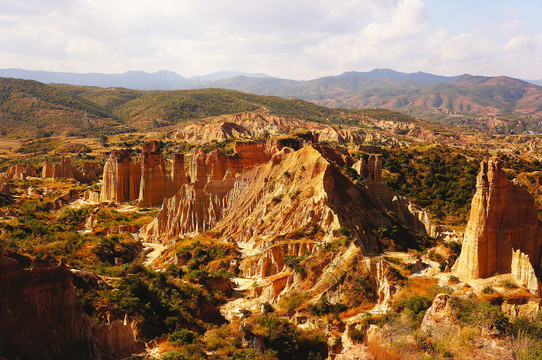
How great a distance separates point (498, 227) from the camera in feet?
72.2

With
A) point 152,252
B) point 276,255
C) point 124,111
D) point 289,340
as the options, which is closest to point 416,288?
point 289,340

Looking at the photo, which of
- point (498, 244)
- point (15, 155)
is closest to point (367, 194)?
point (498, 244)

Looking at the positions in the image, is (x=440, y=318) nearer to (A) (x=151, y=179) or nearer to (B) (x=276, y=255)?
(B) (x=276, y=255)

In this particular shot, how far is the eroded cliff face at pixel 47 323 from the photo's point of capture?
13.7 meters

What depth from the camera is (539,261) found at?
2180 cm

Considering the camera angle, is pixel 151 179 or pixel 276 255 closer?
pixel 276 255

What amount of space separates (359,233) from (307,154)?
1078cm

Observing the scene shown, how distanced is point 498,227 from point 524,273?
2.70 meters

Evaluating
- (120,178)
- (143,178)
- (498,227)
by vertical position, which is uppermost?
(498,227)

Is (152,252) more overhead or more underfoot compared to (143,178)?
more underfoot

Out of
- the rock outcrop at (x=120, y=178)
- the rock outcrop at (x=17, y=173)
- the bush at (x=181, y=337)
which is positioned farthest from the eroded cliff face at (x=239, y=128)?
the bush at (x=181, y=337)

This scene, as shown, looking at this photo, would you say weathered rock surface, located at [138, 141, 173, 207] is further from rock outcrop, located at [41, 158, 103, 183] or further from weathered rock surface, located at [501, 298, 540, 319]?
weathered rock surface, located at [501, 298, 540, 319]

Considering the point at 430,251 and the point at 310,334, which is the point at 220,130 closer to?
the point at 430,251

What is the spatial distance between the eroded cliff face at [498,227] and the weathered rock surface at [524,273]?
82cm
